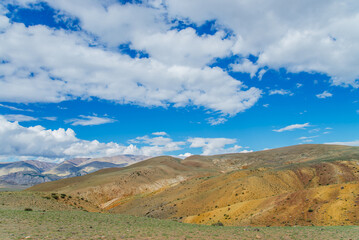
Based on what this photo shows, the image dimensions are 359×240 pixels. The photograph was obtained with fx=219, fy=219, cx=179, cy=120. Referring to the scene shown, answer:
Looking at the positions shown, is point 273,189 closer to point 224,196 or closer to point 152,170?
point 224,196

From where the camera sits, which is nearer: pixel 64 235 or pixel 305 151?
pixel 64 235

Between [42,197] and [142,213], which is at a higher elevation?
[42,197]

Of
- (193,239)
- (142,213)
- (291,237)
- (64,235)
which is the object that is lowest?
(142,213)

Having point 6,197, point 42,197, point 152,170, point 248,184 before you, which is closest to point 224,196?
point 248,184

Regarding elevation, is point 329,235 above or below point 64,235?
below

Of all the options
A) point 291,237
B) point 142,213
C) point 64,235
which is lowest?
point 142,213

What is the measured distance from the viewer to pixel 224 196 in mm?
50125

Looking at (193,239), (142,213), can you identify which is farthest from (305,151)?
(193,239)

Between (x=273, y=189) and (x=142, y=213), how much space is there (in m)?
32.3

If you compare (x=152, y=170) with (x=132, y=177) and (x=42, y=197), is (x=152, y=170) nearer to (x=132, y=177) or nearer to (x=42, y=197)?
(x=132, y=177)

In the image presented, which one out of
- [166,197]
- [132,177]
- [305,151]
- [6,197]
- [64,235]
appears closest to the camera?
[64,235]

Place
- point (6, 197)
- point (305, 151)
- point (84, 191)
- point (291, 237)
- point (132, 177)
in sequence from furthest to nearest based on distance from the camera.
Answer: point (305, 151)
point (132, 177)
point (84, 191)
point (6, 197)
point (291, 237)

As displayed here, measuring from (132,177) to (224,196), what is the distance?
202 ft

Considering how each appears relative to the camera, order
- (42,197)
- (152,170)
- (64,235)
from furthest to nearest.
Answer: (152,170)
(42,197)
(64,235)
